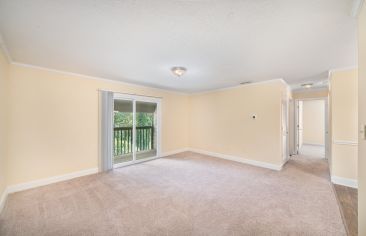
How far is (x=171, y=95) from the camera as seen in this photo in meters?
5.86

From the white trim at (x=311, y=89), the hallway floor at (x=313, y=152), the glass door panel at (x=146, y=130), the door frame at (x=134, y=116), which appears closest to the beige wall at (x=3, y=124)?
the door frame at (x=134, y=116)

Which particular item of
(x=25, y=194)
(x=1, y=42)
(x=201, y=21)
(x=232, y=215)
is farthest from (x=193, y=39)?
(x=25, y=194)

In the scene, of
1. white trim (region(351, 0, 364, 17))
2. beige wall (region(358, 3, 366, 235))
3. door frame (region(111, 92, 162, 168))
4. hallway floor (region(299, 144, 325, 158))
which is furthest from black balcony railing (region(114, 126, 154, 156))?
hallway floor (region(299, 144, 325, 158))

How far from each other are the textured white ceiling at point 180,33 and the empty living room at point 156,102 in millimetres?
16

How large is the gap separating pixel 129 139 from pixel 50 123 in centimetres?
200

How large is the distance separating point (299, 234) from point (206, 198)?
1.26 m

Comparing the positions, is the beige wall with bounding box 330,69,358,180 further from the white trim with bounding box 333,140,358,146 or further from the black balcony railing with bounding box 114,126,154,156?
the black balcony railing with bounding box 114,126,154,156

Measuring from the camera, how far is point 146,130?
540 cm

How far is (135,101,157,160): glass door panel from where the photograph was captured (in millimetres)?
5032

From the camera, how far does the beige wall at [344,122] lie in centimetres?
313

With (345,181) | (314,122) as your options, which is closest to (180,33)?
(345,181)

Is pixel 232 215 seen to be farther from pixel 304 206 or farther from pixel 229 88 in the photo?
pixel 229 88

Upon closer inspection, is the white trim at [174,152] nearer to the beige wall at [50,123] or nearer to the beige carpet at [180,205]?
the beige carpet at [180,205]

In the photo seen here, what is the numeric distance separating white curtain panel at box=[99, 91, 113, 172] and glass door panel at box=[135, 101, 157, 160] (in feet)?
3.31
